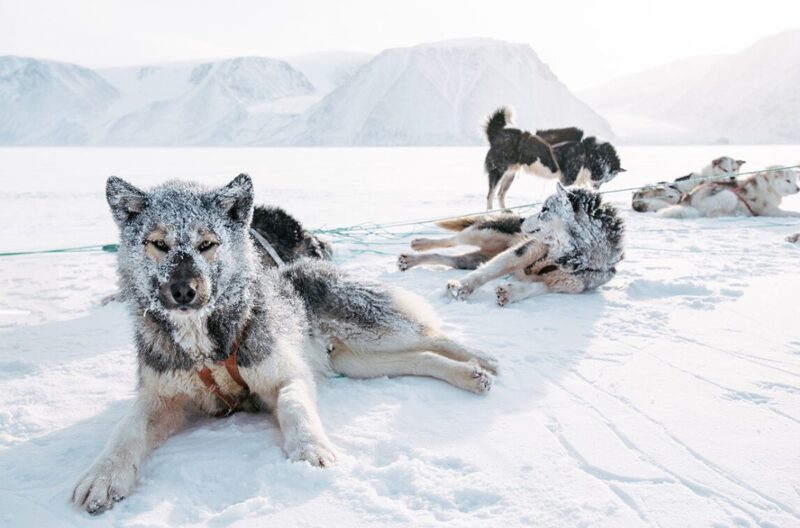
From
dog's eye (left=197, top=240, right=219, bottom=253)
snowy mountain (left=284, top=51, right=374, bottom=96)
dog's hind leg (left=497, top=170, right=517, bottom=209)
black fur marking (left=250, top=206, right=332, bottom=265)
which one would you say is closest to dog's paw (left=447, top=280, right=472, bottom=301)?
black fur marking (left=250, top=206, right=332, bottom=265)

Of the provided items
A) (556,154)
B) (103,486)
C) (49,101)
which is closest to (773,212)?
(556,154)

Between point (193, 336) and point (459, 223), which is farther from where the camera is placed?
point (459, 223)

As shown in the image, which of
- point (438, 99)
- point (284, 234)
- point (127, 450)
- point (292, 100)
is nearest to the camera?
point (127, 450)

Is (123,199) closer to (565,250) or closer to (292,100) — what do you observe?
→ (565,250)

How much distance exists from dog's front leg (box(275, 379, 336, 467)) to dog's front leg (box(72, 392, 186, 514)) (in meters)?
0.39

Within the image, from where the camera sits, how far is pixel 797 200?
10.3 m

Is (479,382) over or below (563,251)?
below

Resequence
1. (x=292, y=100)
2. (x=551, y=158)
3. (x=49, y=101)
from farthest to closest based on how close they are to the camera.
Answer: (x=49, y=101) < (x=292, y=100) < (x=551, y=158)

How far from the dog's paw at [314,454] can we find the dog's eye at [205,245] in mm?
763

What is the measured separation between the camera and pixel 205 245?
6.51 ft

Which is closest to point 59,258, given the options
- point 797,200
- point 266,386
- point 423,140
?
point 266,386

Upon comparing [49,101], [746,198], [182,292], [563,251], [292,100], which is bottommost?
[563,251]

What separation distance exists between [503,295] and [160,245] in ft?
7.66

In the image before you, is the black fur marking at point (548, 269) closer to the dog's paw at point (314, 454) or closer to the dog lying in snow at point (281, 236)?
the dog lying in snow at point (281, 236)
